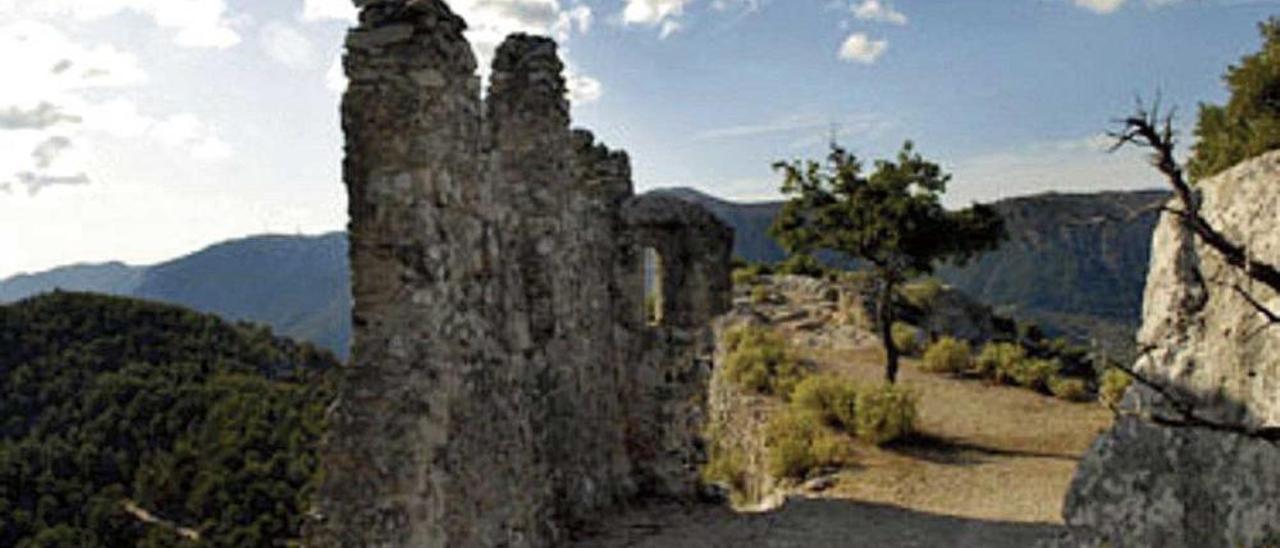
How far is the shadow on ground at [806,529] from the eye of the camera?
34.8 feet

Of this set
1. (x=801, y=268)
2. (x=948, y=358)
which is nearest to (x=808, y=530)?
(x=948, y=358)

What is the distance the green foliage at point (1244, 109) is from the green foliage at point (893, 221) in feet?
12.4

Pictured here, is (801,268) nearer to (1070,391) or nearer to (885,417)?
(1070,391)

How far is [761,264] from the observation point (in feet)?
127

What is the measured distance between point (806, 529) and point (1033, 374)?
32.0 feet

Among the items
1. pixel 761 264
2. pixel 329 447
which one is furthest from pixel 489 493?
pixel 761 264

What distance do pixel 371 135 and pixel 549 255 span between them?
3.86m

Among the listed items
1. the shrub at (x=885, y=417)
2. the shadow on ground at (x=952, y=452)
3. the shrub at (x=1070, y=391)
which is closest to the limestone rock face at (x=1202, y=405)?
the shadow on ground at (x=952, y=452)

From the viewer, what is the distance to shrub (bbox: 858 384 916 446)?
15.6 metres

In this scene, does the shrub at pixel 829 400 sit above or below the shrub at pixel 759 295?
below

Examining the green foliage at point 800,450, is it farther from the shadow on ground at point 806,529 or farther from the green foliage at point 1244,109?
the green foliage at point 1244,109

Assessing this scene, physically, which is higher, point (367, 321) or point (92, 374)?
point (367, 321)

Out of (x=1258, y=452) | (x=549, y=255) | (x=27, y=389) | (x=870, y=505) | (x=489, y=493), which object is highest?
(x=549, y=255)

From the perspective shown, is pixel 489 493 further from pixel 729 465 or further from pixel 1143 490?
pixel 729 465
